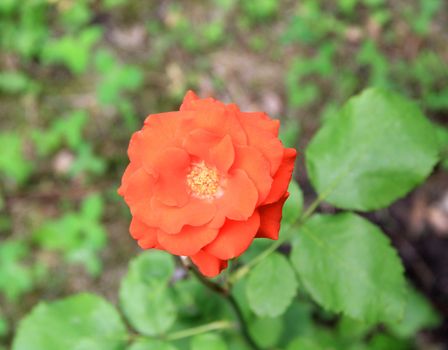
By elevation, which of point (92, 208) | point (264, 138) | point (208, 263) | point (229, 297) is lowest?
point (92, 208)

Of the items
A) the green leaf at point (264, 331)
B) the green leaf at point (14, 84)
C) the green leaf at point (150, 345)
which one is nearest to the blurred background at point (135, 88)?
the green leaf at point (14, 84)

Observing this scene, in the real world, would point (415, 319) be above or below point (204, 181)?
below

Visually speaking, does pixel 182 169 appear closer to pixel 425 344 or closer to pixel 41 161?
pixel 425 344

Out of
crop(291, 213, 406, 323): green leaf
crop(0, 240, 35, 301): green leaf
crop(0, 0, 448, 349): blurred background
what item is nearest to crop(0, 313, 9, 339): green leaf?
crop(0, 0, 448, 349): blurred background

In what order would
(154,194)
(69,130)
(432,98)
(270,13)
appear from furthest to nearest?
(270,13) < (69,130) < (432,98) < (154,194)

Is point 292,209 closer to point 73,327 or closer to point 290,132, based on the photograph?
point 73,327

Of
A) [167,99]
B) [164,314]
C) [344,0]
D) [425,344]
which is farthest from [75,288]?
[344,0]

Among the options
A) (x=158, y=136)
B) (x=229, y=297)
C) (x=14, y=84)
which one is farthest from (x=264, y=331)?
(x=14, y=84)
